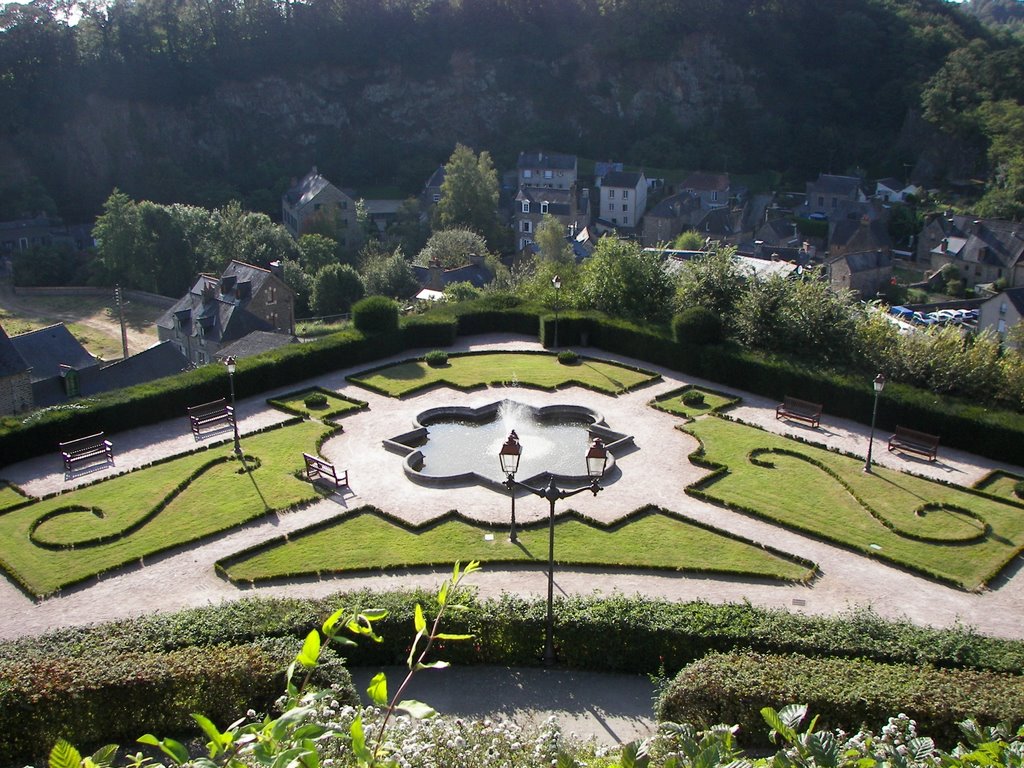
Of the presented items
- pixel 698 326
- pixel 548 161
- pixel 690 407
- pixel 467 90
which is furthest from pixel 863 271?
pixel 467 90

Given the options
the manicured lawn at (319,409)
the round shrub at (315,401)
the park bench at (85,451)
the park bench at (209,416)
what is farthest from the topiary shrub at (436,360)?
the park bench at (85,451)

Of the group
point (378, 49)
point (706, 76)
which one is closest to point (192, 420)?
point (378, 49)

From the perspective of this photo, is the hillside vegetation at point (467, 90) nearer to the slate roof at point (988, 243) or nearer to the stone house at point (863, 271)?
the slate roof at point (988, 243)

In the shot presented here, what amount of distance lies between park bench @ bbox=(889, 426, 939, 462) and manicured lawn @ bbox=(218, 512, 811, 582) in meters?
7.64

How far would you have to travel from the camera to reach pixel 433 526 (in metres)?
20.6

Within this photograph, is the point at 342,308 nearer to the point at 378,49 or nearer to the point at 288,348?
the point at 288,348

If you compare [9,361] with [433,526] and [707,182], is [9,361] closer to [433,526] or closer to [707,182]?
[433,526]

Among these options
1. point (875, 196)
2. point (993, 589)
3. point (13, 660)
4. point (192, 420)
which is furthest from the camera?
point (875, 196)

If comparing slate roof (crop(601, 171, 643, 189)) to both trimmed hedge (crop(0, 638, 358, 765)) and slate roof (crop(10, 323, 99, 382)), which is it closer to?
slate roof (crop(10, 323, 99, 382))

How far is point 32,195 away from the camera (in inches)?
2913

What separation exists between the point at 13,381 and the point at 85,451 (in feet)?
31.9

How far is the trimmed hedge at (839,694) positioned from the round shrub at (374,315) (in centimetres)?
2163

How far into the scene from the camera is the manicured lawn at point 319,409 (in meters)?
27.5

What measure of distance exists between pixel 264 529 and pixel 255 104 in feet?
249
